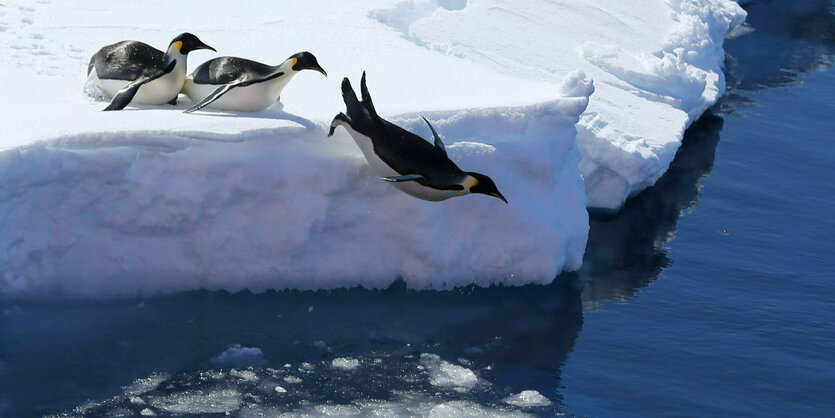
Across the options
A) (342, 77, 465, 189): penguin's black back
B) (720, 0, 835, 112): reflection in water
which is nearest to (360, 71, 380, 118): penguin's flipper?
(342, 77, 465, 189): penguin's black back

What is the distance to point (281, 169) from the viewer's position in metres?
6.29

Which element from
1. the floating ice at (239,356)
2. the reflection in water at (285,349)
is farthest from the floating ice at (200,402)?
the floating ice at (239,356)

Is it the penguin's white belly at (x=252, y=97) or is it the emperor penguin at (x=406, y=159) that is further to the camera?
the penguin's white belly at (x=252, y=97)

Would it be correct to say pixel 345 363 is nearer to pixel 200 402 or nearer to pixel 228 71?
pixel 200 402

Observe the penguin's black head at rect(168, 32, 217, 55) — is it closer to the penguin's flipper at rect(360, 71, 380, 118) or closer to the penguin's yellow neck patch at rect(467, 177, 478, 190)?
the penguin's flipper at rect(360, 71, 380, 118)

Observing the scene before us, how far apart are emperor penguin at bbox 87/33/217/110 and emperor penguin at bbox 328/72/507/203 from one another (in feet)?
3.88

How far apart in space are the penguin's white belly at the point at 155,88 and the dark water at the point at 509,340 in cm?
139

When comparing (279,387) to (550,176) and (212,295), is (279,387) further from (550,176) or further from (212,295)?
(550,176)

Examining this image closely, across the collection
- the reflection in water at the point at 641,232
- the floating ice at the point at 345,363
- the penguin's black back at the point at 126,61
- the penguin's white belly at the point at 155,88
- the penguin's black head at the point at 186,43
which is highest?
Answer: the penguin's black head at the point at 186,43

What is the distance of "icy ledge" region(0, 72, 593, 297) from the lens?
5891 mm

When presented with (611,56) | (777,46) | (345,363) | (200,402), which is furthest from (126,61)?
(777,46)

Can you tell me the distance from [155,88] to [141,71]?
0.24 metres

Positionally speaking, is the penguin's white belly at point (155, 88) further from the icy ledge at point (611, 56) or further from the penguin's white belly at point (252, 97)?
the icy ledge at point (611, 56)

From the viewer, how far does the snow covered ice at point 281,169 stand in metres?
5.95
